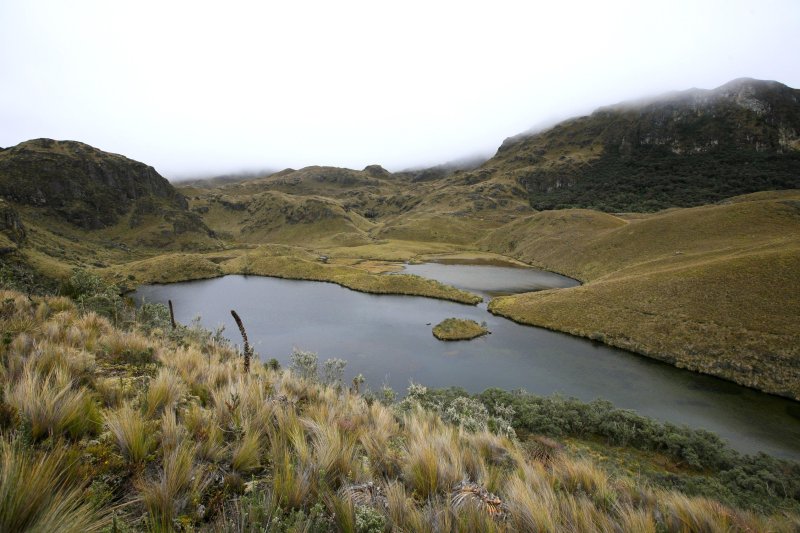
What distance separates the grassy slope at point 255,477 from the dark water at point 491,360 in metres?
26.3

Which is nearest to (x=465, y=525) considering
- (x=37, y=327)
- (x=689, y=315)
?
(x=37, y=327)

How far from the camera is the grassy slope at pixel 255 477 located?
91.6 inches

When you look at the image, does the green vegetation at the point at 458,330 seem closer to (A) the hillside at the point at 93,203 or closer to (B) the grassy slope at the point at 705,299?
(B) the grassy slope at the point at 705,299

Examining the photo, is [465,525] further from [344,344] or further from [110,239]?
[110,239]

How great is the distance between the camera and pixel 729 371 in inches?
1181

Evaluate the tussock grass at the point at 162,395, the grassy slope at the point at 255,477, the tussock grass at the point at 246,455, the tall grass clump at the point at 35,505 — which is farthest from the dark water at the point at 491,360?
the tall grass clump at the point at 35,505

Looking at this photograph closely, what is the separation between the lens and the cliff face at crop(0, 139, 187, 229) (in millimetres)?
142625

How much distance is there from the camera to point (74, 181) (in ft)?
506

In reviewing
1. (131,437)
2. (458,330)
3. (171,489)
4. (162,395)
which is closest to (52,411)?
(131,437)

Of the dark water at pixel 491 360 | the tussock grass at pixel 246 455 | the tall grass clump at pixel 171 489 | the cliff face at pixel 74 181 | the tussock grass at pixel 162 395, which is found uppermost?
the cliff face at pixel 74 181

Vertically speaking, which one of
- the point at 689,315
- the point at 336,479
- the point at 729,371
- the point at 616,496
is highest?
the point at 336,479

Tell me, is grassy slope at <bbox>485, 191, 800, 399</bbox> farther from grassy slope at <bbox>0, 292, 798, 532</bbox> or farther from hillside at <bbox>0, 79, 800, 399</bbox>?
grassy slope at <bbox>0, 292, 798, 532</bbox>

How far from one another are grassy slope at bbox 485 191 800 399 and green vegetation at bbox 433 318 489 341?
26.1 feet

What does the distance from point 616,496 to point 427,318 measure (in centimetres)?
4676
